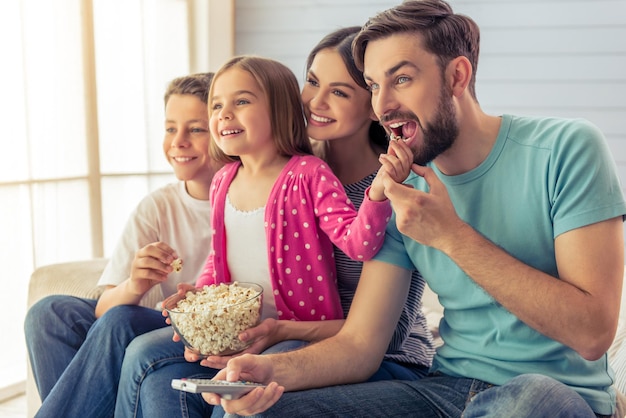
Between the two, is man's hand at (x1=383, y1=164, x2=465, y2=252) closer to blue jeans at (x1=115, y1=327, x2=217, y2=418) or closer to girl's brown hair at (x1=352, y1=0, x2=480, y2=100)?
girl's brown hair at (x1=352, y1=0, x2=480, y2=100)

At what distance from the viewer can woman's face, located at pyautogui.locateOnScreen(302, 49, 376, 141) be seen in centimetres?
182

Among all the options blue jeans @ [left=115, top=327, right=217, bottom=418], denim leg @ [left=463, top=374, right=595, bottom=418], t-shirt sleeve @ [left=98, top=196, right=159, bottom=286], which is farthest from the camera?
t-shirt sleeve @ [left=98, top=196, right=159, bottom=286]

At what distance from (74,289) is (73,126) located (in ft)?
4.50

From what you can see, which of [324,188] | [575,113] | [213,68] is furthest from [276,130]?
[575,113]

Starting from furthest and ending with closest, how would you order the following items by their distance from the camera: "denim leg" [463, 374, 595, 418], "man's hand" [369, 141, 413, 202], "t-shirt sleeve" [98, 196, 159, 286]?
1. "t-shirt sleeve" [98, 196, 159, 286]
2. "man's hand" [369, 141, 413, 202]
3. "denim leg" [463, 374, 595, 418]

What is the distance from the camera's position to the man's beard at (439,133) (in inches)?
59.2

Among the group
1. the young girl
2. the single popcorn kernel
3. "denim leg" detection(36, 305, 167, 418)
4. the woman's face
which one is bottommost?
"denim leg" detection(36, 305, 167, 418)

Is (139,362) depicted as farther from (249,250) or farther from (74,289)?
(74,289)

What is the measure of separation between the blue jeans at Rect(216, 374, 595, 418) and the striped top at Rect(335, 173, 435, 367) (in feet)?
0.66

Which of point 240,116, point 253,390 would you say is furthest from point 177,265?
point 253,390

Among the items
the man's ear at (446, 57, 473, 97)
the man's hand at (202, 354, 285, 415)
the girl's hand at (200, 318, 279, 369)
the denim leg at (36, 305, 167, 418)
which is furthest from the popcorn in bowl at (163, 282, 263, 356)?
the man's ear at (446, 57, 473, 97)

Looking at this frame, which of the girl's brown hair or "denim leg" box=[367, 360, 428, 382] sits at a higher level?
the girl's brown hair

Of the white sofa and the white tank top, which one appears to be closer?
the white tank top

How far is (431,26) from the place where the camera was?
1526 mm
